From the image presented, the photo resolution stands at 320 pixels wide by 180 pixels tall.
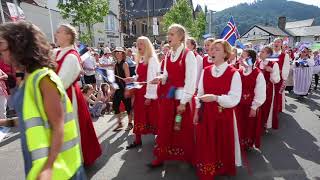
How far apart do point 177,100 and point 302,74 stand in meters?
8.78

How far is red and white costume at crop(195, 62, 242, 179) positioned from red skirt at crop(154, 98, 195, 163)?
21.0 inches

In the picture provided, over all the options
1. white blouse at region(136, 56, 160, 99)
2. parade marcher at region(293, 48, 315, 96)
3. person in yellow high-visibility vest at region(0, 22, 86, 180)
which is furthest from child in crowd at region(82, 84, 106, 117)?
parade marcher at region(293, 48, 315, 96)

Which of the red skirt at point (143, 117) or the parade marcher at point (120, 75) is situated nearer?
the red skirt at point (143, 117)

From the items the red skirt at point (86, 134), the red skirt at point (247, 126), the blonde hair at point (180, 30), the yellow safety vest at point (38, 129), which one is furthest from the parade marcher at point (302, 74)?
the yellow safety vest at point (38, 129)

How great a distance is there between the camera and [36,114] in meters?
1.70

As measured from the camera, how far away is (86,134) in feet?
14.9

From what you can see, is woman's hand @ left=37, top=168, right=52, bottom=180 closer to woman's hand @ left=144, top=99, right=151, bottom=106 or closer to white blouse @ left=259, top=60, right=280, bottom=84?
woman's hand @ left=144, top=99, right=151, bottom=106

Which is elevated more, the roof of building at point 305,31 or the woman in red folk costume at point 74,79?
the roof of building at point 305,31

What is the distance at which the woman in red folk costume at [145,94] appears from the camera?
531 cm

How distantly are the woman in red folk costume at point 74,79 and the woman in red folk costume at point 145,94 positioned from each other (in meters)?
1.19

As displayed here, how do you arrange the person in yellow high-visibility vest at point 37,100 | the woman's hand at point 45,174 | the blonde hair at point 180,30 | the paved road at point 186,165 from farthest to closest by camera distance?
the paved road at point 186,165
the blonde hair at point 180,30
the person in yellow high-visibility vest at point 37,100
the woman's hand at point 45,174

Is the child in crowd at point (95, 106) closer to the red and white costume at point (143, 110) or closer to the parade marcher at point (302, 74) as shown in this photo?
the red and white costume at point (143, 110)

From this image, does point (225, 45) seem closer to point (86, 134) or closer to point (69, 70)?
point (69, 70)

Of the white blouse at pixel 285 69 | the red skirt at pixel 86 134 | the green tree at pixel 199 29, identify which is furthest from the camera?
the green tree at pixel 199 29
